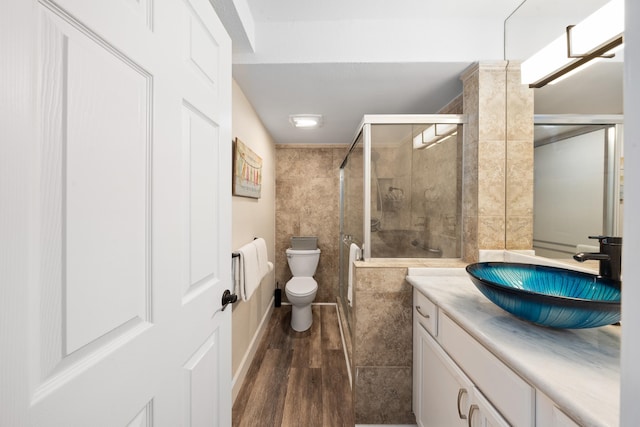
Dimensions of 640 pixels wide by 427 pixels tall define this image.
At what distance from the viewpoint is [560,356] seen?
24.6 inches

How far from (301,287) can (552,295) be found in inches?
79.4

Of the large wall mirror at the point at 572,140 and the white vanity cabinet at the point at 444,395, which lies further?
the large wall mirror at the point at 572,140

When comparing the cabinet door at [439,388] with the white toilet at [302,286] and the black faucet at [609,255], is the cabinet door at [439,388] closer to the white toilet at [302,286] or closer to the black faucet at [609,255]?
the black faucet at [609,255]

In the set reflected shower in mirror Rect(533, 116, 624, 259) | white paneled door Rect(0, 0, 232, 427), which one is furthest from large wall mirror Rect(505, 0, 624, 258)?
white paneled door Rect(0, 0, 232, 427)

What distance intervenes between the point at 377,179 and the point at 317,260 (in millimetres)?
1551

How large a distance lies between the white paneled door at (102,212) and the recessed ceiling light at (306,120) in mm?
1416

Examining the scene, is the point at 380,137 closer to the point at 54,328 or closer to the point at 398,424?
the point at 54,328

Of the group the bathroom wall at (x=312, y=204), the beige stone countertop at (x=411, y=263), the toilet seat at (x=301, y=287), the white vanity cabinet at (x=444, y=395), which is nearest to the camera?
the white vanity cabinet at (x=444, y=395)

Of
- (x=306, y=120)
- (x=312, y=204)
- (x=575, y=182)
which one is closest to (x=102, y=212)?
(x=575, y=182)

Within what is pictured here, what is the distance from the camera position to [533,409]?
59cm

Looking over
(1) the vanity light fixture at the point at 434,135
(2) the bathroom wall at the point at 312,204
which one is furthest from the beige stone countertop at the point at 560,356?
(2) the bathroom wall at the point at 312,204

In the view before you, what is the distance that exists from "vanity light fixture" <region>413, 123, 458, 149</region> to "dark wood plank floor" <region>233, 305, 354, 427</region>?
177cm

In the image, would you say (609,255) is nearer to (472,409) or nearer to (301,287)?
(472,409)

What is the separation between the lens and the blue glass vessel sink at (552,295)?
2.11 ft
